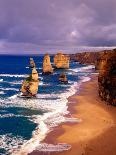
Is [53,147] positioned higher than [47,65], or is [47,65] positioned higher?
[47,65]

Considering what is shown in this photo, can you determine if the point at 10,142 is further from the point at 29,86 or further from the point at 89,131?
the point at 29,86

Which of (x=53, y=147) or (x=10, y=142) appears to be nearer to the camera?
(x=53, y=147)

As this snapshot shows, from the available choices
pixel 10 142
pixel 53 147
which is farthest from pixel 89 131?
pixel 10 142

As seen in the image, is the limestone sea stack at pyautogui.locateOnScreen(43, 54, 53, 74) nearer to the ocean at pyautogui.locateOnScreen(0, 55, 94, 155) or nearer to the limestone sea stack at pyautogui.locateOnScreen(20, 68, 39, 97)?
the ocean at pyautogui.locateOnScreen(0, 55, 94, 155)

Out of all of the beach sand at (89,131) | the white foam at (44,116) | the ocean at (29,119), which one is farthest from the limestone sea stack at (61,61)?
the beach sand at (89,131)

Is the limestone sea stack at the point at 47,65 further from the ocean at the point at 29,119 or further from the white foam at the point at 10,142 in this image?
the white foam at the point at 10,142

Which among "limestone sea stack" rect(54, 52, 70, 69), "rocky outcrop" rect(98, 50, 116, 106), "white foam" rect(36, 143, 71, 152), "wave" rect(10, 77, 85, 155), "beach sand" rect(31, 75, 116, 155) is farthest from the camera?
"limestone sea stack" rect(54, 52, 70, 69)

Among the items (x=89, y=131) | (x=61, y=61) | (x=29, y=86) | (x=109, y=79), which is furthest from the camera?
(x=61, y=61)

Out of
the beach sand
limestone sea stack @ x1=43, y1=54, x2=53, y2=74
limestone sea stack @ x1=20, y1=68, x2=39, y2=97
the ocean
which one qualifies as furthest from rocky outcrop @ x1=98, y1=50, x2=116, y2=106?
limestone sea stack @ x1=43, y1=54, x2=53, y2=74

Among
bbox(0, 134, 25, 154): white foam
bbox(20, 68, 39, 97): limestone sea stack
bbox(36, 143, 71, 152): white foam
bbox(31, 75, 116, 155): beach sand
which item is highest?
bbox(20, 68, 39, 97): limestone sea stack
